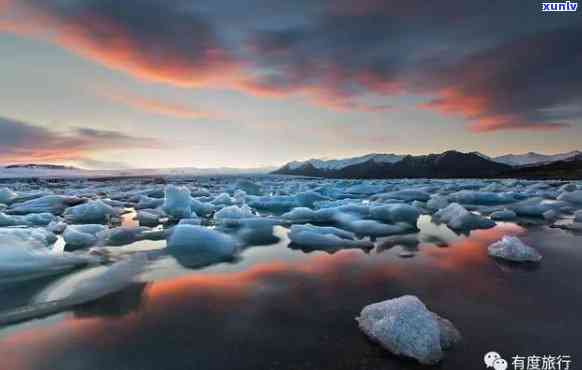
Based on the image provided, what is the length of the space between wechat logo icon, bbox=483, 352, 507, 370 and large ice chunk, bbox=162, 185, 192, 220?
38.0 feet

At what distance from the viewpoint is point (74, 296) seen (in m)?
4.67

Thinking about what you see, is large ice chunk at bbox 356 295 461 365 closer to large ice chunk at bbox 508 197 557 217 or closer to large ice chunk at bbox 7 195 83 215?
large ice chunk at bbox 508 197 557 217

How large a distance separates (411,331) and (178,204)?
11552 millimetres

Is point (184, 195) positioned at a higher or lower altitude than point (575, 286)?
higher

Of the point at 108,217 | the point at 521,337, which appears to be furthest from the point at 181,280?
the point at 108,217

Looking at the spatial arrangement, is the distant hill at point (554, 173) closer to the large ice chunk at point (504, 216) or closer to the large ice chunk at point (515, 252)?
the large ice chunk at point (504, 216)

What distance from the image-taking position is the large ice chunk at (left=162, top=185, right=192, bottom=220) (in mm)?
13266

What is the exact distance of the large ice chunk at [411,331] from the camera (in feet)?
10.0

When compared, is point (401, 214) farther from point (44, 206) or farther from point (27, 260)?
point (44, 206)

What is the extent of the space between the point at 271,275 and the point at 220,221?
6.15 metres

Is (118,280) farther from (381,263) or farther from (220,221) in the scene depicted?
(220,221)

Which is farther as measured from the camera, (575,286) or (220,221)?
(220,221)

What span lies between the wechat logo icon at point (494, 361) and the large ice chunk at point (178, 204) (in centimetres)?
1159

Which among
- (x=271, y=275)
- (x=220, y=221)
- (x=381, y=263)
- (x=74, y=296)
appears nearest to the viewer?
(x=74, y=296)
